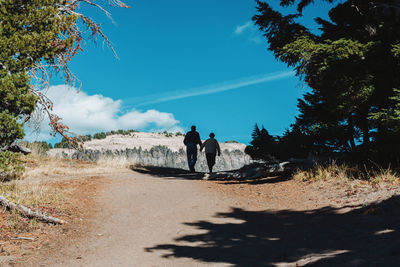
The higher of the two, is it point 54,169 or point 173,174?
point 54,169

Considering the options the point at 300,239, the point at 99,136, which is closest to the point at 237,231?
the point at 300,239

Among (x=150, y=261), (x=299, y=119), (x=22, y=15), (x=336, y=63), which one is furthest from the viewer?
(x=299, y=119)

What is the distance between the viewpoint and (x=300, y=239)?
5.90 meters

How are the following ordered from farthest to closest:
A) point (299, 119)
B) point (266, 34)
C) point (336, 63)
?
point (299, 119) < point (266, 34) < point (336, 63)

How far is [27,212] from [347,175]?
8.86 metres

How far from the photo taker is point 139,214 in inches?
309

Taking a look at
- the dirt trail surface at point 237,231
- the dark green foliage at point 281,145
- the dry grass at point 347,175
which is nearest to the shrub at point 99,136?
the dark green foliage at point 281,145

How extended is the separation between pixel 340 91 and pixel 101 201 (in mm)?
8346

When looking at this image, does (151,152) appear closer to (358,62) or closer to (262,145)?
(262,145)

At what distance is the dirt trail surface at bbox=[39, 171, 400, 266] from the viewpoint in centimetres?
498

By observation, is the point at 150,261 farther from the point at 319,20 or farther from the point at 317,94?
the point at 319,20

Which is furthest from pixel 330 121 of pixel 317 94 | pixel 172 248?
pixel 172 248

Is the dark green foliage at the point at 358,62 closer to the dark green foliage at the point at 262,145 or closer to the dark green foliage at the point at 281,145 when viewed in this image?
the dark green foliage at the point at 281,145

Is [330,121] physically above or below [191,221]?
above
